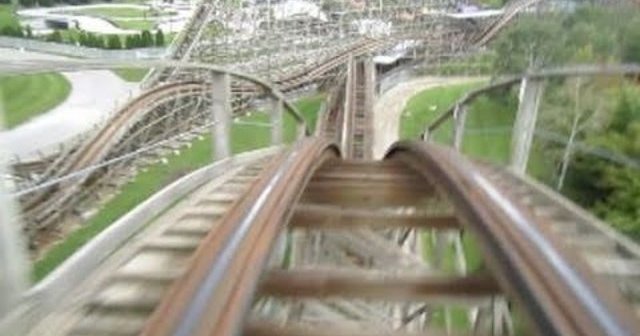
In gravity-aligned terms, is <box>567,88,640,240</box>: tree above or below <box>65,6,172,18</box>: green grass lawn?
below

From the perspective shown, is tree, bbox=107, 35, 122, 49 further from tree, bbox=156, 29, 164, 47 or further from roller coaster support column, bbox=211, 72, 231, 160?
roller coaster support column, bbox=211, 72, 231, 160

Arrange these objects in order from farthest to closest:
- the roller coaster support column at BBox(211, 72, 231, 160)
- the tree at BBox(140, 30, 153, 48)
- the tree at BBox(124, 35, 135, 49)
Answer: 1. the tree at BBox(140, 30, 153, 48)
2. the tree at BBox(124, 35, 135, 49)
3. the roller coaster support column at BBox(211, 72, 231, 160)

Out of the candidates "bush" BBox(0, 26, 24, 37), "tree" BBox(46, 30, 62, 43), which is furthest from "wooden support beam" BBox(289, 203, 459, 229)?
"tree" BBox(46, 30, 62, 43)

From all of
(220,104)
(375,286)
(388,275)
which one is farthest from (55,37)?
(375,286)

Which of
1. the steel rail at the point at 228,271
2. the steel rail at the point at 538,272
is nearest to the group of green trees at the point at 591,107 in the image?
the steel rail at the point at 538,272

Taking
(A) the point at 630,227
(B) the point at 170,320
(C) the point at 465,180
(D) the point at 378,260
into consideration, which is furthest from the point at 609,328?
(A) the point at 630,227

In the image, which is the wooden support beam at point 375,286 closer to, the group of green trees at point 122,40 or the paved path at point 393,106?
the paved path at point 393,106
